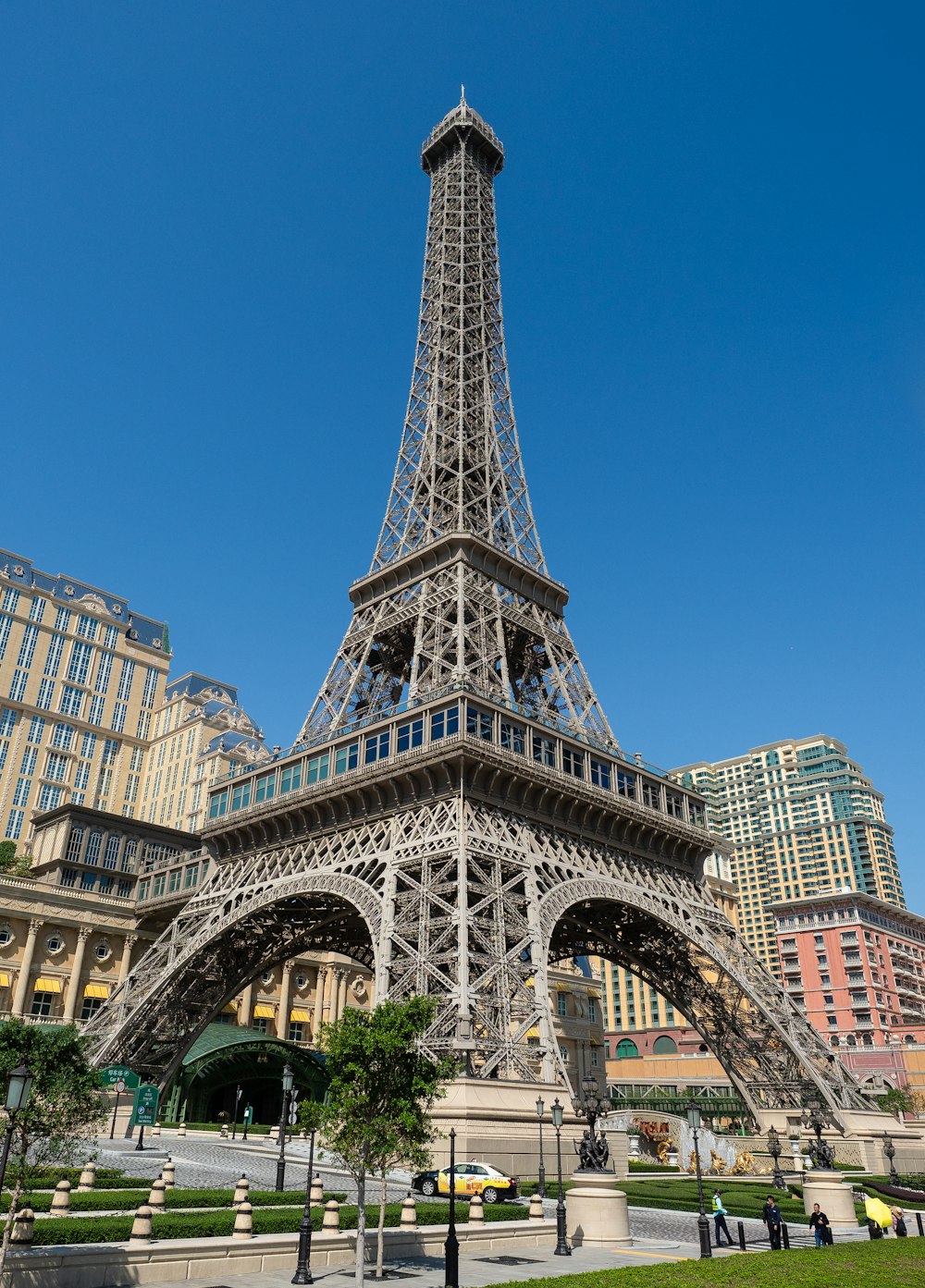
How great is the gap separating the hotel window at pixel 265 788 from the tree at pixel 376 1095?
35.3 meters

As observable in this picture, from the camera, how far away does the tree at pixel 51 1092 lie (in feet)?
68.0

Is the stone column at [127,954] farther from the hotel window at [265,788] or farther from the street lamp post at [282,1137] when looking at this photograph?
the street lamp post at [282,1137]

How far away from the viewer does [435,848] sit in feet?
141

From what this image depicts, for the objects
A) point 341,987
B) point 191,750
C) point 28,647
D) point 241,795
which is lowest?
point 341,987

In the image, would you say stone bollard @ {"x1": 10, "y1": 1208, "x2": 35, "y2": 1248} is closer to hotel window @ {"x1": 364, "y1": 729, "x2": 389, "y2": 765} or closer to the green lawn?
the green lawn

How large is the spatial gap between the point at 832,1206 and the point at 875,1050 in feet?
339

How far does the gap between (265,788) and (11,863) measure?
121 ft

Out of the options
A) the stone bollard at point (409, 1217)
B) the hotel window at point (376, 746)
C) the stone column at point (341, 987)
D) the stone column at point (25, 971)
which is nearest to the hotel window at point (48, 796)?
the stone column at point (25, 971)

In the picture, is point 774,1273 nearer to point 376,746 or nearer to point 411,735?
point 411,735

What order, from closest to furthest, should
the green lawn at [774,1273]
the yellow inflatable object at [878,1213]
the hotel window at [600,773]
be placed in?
the green lawn at [774,1273] < the yellow inflatable object at [878,1213] < the hotel window at [600,773]

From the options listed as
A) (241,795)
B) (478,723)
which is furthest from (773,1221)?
(241,795)

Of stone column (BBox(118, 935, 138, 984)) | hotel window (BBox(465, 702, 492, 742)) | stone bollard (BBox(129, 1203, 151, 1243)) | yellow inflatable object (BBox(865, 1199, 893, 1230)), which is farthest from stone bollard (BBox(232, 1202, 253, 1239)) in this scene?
stone column (BBox(118, 935, 138, 984))

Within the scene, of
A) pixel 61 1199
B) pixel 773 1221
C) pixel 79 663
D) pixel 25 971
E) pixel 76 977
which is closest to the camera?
pixel 61 1199

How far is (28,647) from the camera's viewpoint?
388ft
